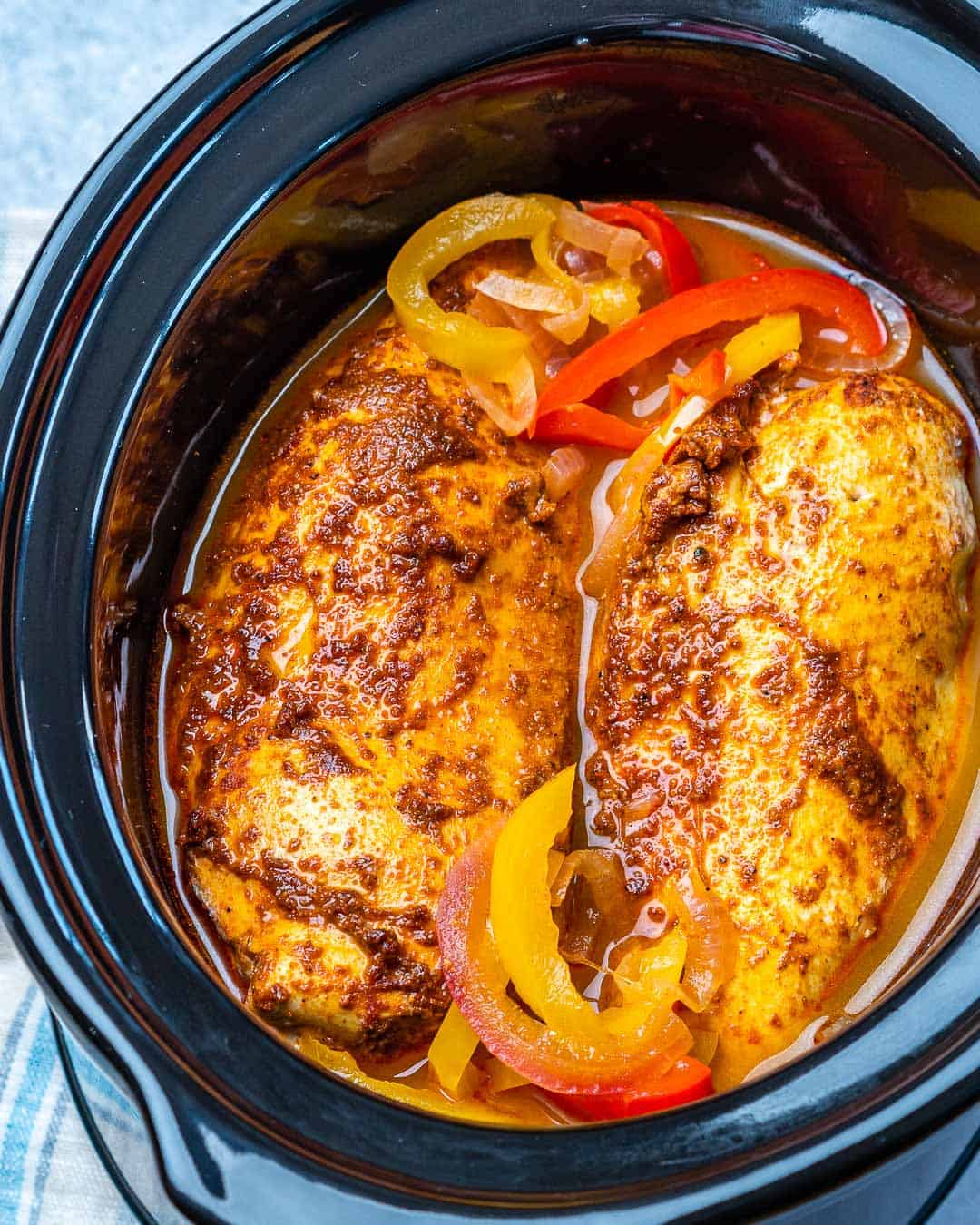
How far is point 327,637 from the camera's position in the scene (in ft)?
5.67

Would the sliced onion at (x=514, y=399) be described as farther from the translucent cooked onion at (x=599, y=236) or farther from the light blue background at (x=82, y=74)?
the light blue background at (x=82, y=74)

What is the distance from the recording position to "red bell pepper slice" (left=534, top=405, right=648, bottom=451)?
192cm

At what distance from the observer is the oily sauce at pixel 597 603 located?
173cm

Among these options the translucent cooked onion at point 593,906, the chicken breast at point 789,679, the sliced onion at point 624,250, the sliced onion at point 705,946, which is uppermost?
the sliced onion at point 624,250

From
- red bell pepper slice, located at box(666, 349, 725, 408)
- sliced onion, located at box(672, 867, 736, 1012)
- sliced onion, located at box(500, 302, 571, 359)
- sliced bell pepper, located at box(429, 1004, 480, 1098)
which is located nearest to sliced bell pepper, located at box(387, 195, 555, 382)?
sliced onion, located at box(500, 302, 571, 359)

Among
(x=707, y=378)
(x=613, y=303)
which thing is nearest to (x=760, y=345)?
(x=707, y=378)

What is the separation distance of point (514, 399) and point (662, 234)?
0.38 metres

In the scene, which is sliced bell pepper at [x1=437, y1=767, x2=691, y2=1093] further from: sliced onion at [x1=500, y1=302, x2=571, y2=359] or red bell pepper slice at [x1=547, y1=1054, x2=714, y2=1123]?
sliced onion at [x1=500, y1=302, x2=571, y2=359]

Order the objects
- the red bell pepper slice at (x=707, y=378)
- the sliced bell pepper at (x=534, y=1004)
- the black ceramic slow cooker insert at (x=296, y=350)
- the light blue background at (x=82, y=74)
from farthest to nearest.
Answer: the light blue background at (x=82, y=74) → the red bell pepper slice at (x=707, y=378) → the sliced bell pepper at (x=534, y=1004) → the black ceramic slow cooker insert at (x=296, y=350)

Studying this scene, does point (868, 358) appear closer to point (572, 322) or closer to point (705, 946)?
point (572, 322)

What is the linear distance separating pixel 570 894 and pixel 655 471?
2.02 feet

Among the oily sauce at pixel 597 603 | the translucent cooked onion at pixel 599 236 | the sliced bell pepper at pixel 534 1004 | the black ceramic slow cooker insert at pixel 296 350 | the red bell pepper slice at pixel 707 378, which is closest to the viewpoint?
the black ceramic slow cooker insert at pixel 296 350

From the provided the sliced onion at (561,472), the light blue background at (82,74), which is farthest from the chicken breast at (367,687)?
the light blue background at (82,74)

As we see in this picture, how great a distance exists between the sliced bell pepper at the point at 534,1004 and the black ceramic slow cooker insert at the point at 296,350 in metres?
0.29
